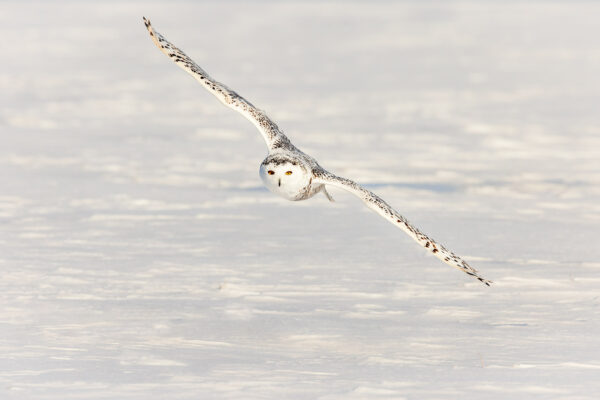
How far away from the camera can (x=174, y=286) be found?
37.8 feet

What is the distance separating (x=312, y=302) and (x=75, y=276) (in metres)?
2.40

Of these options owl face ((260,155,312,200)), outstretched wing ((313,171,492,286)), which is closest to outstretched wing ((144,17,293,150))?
owl face ((260,155,312,200))

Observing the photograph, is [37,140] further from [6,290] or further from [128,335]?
[128,335]

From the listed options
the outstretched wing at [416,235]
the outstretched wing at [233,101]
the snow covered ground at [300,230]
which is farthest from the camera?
the outstretched wing at [233,101]

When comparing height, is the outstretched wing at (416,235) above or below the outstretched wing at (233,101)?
below

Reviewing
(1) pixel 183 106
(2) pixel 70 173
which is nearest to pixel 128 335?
(2) pixel 70 173

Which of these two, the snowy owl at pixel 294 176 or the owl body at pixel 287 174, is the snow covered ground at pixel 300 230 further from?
the owl body at pixel 287 174

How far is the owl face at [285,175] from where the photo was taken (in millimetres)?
10938

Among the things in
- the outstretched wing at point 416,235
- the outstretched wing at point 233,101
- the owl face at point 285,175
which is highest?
the outstretched wing at point 233,101

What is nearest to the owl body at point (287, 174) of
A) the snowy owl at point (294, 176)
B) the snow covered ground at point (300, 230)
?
the snowy owl at point (294, 176)

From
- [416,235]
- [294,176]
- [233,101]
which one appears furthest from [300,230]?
[416,235]

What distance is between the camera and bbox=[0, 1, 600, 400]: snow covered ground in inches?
360

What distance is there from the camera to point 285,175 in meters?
11.0

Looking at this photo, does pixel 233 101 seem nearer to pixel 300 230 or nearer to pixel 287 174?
pixel 287 174
